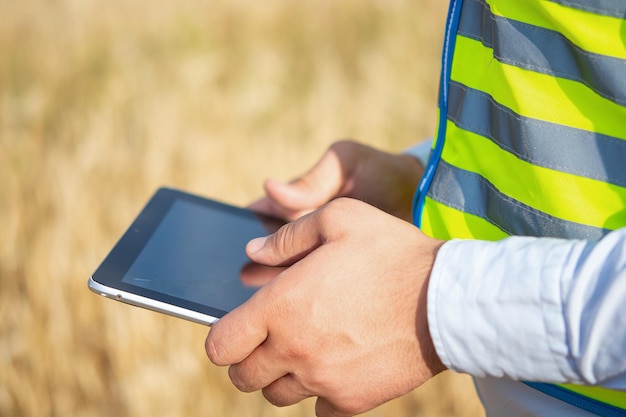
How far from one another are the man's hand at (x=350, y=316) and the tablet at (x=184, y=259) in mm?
133

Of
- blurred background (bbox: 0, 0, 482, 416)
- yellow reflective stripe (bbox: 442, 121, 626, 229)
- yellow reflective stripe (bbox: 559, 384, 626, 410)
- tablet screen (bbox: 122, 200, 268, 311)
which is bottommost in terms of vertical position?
blurred background (bbox: 0, 0, 482, 416)

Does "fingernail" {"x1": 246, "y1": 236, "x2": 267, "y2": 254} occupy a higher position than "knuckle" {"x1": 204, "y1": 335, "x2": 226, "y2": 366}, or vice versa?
"fingernail" {"x1": 246, "y1": 236, "x2": 267, "y2": 254}

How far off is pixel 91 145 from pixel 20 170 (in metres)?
0.23

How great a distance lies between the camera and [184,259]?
3.60 ft

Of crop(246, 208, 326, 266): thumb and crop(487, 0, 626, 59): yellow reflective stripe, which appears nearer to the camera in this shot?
crop(487, 0, 626, 59): yellow reflective stripe

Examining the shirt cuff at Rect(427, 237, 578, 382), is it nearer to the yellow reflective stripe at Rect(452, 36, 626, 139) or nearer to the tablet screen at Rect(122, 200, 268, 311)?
the yellow reflective stripe at Rect(452, 36, 626, 139)

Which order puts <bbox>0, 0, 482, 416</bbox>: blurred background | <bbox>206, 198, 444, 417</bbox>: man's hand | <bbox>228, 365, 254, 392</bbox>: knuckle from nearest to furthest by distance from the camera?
1. <bbox>206, 198, 444, 417</bbox>: man's hand
2. <bbox>228, 365, 254, 392</bbox>: knuckle
3. <bbox>0, 0, 482, 416</bbox>: blurred background

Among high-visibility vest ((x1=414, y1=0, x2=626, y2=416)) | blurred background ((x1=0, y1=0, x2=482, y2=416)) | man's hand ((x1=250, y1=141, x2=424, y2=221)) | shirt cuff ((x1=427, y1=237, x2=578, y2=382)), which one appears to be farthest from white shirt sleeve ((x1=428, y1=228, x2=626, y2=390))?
blurred background ((x1=0, y1=0, x2=482, y2=416))

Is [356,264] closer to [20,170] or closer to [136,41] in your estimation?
[20,170]

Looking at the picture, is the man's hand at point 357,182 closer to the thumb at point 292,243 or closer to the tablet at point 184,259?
the tablet at point 184,259

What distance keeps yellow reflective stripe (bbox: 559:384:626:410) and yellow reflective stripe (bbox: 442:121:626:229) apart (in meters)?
0.17

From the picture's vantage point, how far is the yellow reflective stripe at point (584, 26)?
0.71m

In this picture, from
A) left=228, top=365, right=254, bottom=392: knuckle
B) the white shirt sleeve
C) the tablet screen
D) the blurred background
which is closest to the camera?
the white shirt sleeve

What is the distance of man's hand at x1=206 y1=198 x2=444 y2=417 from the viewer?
0.75m
